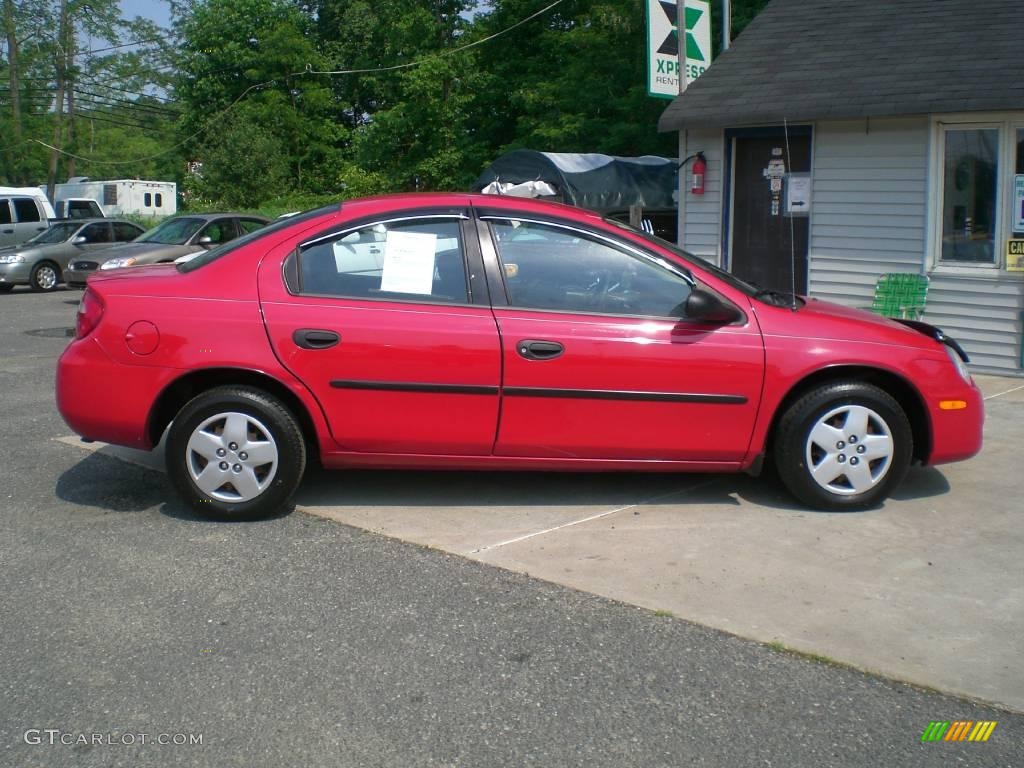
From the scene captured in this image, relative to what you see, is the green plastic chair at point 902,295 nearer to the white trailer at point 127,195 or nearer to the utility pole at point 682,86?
the utility pole at point 682,86

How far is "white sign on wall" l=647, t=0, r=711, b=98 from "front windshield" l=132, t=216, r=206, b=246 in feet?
26.8

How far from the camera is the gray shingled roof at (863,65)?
9383mm

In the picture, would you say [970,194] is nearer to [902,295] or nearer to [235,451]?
[902,295]

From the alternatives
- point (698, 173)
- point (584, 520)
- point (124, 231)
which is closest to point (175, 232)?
point (124, 231)

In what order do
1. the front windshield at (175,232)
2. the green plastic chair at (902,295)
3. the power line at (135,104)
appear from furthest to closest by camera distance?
the power line at (135,104) < the front windshield at (175,232) < the green plastic chair at (902,295)

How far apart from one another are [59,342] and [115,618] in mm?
9041

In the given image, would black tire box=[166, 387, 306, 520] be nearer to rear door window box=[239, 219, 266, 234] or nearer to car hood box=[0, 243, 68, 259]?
rear door window box=[239, 219, 266, 234]

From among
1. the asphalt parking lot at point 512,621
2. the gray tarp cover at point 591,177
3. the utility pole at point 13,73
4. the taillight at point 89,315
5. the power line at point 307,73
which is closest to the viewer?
the asphalt parking lot at point 512,621

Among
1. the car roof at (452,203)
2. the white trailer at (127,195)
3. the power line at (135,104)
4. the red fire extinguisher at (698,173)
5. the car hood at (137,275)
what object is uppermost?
the power line at (135,104)

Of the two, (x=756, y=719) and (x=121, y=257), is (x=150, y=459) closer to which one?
(x=756, y=719)

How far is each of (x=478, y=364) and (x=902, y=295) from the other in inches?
231

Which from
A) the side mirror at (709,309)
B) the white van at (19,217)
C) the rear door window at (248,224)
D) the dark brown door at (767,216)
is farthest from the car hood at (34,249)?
the side mirror at (709,309)

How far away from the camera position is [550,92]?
2761cm

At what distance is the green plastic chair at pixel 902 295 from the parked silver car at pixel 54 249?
14.9 m
